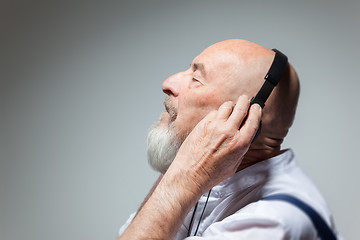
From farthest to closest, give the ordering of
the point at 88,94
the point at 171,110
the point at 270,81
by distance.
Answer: the point at 88,94
the point at 171,110
the point at 270,81

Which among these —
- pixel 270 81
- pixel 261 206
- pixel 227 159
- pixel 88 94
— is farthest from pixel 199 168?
pixel 88 94

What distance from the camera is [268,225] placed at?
0.99 m

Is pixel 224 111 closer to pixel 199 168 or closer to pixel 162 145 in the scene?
pixel 199 168

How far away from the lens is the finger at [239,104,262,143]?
3.42 ft

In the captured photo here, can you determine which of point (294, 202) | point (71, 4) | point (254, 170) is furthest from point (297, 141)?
point (71, 4)

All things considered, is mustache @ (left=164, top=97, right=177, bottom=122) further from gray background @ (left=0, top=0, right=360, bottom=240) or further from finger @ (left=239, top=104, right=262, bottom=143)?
gray background @ (left=0, top=0, right=360, bottom=240)

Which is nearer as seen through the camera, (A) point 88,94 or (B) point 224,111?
(B) point 224,111

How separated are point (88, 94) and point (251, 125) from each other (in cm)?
139

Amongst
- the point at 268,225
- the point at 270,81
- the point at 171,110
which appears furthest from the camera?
the point at 171,110

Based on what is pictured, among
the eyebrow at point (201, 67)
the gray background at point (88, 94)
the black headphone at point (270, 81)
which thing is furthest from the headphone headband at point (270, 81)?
the gray background at point (88, 94)

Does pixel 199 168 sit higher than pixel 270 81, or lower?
lower

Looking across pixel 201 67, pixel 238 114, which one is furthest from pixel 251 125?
pixel 201 67

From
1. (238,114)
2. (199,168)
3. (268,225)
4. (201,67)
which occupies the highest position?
(201,67)

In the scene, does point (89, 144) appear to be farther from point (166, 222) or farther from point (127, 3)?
point (166, 222)
